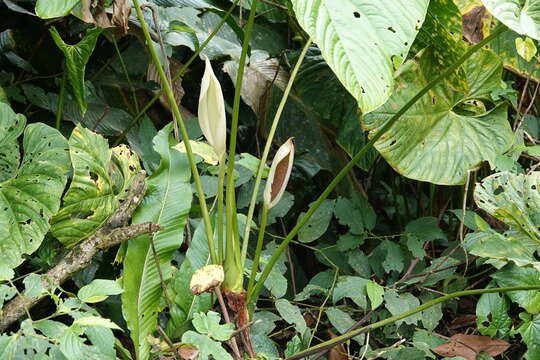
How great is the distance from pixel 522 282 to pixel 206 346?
70 cm

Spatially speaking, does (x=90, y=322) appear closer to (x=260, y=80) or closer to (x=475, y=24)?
(x=260, y=80)

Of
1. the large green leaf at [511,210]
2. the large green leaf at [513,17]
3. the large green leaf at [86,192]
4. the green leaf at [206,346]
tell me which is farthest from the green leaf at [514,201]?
the large green leaf at [86,192]

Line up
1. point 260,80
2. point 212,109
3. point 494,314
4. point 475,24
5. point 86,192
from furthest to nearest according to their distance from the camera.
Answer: point 260,80 → point 475,24 → point 494,314 → point 86,192 → point 212,109

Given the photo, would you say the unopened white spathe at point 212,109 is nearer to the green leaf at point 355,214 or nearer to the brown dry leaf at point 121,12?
the brown dry leaf at point 121,12

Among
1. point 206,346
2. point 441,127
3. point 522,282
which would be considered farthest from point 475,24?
point 206,346

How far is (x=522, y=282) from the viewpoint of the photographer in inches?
50.9

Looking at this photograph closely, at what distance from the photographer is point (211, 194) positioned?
132cm

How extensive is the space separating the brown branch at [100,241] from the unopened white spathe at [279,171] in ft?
0.62

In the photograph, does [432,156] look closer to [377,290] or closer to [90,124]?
[377,290]

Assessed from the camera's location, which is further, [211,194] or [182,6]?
[182,6]

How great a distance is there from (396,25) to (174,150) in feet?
1.87

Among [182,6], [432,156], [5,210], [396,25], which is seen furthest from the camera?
[182,6]

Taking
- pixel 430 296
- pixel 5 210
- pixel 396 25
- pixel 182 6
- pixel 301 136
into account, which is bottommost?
pixel 430 296

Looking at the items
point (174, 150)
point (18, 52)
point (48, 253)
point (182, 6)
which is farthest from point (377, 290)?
point (18, 52)
